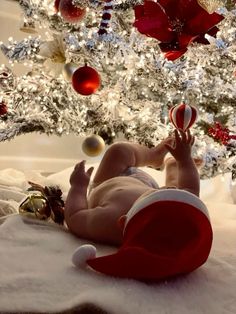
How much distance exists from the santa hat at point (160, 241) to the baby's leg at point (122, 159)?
1.34 ft

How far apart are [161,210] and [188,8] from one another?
1.89ft

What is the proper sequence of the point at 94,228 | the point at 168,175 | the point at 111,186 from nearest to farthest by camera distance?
the point at 94,228 < the point at 111,186 < the point at 168,175

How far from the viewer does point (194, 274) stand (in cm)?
74

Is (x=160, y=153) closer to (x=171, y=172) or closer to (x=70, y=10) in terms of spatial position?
(x=171, y=172)

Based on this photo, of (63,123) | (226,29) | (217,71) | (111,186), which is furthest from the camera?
(63,123)

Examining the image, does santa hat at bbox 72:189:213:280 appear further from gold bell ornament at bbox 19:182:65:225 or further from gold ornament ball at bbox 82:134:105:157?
gold ornament ball at bbox 82:134:105:157

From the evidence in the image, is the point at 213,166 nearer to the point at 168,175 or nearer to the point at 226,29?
the point at 168,175

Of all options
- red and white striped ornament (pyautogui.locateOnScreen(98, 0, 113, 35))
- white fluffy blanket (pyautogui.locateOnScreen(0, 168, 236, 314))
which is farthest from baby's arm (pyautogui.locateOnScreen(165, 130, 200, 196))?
red and white striped ornament (pyautogui.locateOnScreen(98, 0, 113, 35))

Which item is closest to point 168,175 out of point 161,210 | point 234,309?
point 161,210

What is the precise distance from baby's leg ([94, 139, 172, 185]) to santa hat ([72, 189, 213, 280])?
1.34 ft

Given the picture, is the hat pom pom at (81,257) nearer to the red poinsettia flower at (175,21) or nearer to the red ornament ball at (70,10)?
the red poinsettia flower at (175,21)

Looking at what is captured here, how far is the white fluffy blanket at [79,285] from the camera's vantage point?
23.1 inches

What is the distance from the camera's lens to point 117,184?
106 cm

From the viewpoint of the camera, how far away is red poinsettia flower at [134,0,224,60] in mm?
1150
